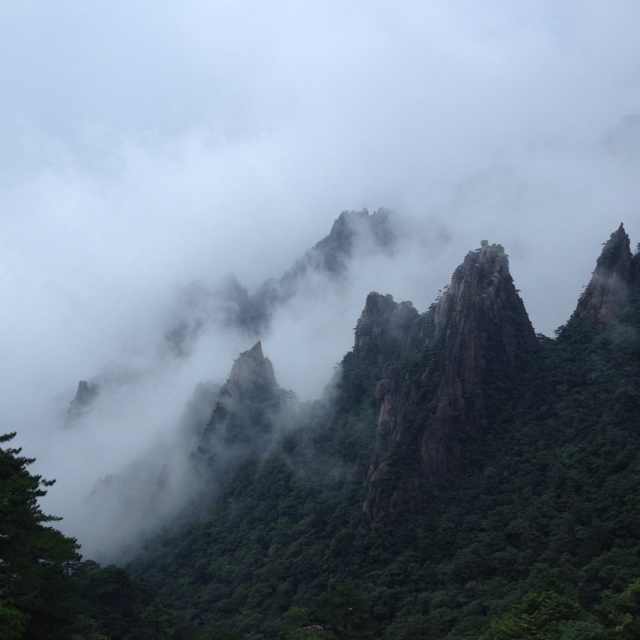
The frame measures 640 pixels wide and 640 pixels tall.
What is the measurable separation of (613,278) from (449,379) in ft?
60.3

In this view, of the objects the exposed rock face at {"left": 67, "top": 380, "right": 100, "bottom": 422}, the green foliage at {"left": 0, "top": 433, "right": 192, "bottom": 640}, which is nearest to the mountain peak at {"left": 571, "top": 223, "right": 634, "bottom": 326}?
the green foliage at {"left": 0, "top": 433, "right": 192, "bottom": 640}

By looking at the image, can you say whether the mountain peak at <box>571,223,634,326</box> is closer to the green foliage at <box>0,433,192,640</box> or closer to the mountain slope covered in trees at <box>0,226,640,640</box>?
the mountain slope covered in trees at <box>0,226,640,640</box>

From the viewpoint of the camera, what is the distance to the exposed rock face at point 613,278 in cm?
8156

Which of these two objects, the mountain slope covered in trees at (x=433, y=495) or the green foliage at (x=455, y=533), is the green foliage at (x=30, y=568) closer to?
the mountain slope covered in trees at (x=433, y=495)

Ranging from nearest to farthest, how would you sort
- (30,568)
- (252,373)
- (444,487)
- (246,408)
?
1. (30,568)
2. (444,487)
3. (246,408)
4. (252,373)

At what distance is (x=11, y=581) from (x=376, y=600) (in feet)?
119

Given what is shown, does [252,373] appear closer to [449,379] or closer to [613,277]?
[449,379]

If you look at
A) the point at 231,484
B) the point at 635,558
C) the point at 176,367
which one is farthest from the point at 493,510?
the point at 176,367

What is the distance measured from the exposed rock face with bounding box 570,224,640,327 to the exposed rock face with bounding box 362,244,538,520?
6.53m

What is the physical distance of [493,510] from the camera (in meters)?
66.7

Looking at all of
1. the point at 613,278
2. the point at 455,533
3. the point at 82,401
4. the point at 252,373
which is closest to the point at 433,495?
the point at 455,533

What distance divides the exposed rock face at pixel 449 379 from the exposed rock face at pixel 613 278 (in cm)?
653

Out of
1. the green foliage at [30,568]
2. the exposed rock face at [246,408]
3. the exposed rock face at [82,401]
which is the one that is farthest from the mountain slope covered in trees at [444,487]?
the exposed rock face at [82,401]

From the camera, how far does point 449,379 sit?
252 ft
